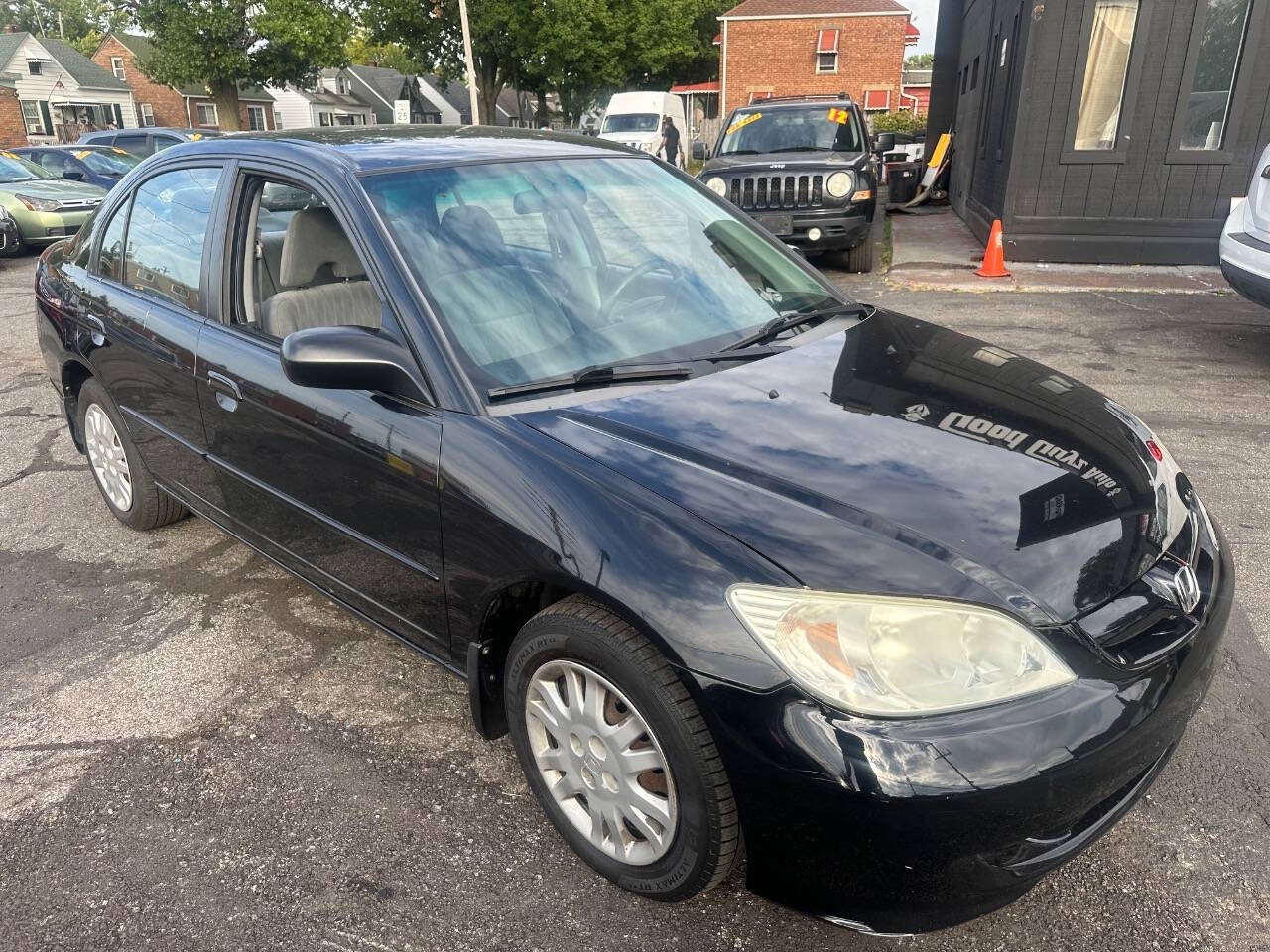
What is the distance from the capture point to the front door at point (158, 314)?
3219 millimetres

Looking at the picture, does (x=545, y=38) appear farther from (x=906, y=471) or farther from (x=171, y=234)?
(x=906, y=471)

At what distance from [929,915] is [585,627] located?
35.0 inches

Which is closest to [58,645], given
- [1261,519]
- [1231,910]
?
[1231,910]

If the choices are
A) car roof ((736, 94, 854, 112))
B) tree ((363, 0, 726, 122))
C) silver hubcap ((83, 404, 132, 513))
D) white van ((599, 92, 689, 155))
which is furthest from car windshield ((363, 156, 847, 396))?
tree ((363, 0, 726, 122))

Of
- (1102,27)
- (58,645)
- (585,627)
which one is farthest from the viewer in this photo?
(1102,27)

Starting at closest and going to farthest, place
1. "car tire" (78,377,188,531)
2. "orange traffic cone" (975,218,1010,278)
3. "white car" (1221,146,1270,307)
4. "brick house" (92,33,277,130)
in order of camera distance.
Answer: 1. "car tire" (78,377,188,531)
2. "white car" (1221,146,1270,307)
3. "orange traffic cone" (975,218,1010,278)
4. "brick house" (92,33,277,130)

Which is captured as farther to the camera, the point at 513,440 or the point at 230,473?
the point at 230,473

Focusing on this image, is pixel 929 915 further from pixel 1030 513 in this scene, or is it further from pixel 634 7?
pixel 634 7

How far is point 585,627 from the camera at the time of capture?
198 centimetres

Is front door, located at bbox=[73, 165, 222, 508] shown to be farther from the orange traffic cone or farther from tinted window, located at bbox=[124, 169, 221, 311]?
the orange traffic cone

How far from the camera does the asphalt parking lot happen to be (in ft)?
6.88

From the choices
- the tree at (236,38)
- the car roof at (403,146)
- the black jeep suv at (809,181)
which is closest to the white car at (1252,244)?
the black jeep suv at (809,181)

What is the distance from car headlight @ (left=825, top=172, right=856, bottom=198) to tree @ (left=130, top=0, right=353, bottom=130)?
28703 mm

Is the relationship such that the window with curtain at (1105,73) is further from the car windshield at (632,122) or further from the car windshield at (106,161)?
the car windshield at (632,122)
